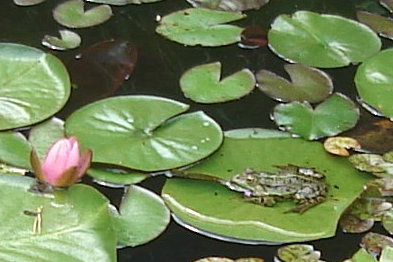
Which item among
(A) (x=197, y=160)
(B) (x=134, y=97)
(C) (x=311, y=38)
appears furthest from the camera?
(C) (x=311, y=38)

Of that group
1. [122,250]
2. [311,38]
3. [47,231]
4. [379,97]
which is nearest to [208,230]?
[122,250]

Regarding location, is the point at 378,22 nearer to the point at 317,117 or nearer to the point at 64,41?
the point at 317,117

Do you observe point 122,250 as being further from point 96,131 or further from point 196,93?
point 196,93

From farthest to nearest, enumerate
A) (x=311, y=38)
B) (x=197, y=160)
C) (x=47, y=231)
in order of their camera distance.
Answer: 1. (x=311, y=38)
2. (x=197, y=160)
3. (x=47, y=231)

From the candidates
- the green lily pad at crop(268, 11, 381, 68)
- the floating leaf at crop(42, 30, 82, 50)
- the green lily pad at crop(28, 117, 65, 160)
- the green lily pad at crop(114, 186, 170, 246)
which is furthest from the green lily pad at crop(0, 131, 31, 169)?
→ the green lily pad at crop(268, 11, 381, 68)

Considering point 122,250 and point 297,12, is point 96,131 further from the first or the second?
point 297,12

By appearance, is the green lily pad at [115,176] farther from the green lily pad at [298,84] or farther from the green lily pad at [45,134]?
the green lily pad at [298,84]

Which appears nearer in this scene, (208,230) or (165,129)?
(208,230)

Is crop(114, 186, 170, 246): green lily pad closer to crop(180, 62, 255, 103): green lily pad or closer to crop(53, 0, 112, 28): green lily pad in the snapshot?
crop(180, 62, 255, 103): green lily pad
